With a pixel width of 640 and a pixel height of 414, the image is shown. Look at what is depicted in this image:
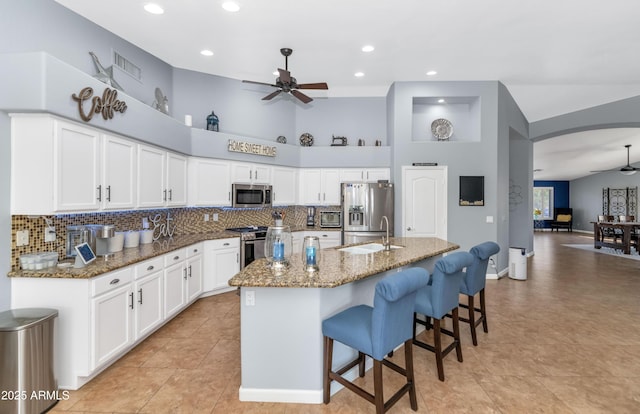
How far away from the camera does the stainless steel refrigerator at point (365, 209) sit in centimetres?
547

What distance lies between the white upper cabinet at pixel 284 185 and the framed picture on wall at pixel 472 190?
304 centimetres

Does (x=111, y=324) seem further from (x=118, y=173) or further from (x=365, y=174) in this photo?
(x=365, y=174)

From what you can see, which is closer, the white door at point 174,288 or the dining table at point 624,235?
the white door at point 174,288

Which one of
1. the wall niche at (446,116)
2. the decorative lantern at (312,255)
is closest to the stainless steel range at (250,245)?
the decorative lantern at (312,255)

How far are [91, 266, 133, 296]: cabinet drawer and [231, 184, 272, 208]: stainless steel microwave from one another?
2276mm

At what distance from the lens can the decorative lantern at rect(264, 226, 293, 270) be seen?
2.43 meters

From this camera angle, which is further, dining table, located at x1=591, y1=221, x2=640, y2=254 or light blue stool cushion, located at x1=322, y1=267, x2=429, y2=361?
dining table, located at x1=591, y1=221, x2=640, y2=254

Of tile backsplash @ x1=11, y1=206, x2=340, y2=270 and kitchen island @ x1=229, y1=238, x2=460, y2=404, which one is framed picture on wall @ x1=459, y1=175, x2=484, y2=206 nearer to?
tile backsplash @ x1=11, y1=206, x2=340, y2=270

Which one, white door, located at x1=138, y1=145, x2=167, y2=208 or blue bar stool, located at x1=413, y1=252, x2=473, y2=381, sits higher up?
white door, located at x1=138, y1=145, x2=167, y2=208

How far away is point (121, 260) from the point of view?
2783 millimetres

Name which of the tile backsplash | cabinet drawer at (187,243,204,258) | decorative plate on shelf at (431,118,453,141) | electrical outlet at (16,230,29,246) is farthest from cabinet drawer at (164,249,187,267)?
decorative plate on shelf at (431,118,453,141)

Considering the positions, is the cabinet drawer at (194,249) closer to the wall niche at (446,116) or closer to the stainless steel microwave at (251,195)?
the stainless steel microwave at (251,195)

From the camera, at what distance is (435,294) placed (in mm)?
2543

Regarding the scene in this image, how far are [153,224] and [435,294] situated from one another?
12.3 feet
